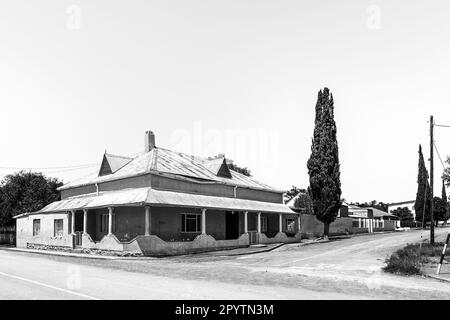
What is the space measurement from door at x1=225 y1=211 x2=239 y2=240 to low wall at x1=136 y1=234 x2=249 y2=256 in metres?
3.10

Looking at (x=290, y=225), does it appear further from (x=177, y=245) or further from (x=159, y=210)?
(x=177, y=245)

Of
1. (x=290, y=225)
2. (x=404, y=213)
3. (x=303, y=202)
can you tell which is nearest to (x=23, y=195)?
(x=290, y=225)

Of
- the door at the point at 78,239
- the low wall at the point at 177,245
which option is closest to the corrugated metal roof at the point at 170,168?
the door at the point at 78,239

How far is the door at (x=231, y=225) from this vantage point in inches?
1341

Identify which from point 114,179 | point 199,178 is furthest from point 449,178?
point 114,179

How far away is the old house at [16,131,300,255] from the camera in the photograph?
27406 millimetres

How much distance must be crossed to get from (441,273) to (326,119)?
966 inches

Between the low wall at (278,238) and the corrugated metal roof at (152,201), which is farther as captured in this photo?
the low wall at (278,238)

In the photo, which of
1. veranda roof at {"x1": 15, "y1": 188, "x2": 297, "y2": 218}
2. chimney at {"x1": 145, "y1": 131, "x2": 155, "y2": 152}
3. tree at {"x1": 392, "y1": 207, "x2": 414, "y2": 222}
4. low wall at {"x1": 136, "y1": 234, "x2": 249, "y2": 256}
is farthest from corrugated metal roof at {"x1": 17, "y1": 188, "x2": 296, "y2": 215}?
tree at {"x1": 392, "y1": 207, "x2": 414, "y2": 222}

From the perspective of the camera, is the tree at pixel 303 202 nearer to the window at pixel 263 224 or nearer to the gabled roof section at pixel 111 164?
the window at pixel 263 224

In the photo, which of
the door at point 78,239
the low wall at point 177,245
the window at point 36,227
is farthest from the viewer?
the window at point 36,227

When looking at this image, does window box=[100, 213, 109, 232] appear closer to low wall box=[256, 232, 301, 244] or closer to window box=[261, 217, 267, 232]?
low wall box=[256, 232, 301, 244]
